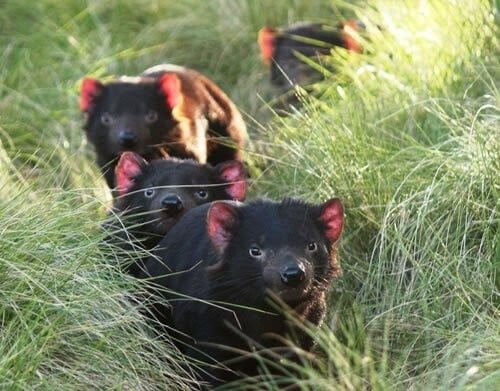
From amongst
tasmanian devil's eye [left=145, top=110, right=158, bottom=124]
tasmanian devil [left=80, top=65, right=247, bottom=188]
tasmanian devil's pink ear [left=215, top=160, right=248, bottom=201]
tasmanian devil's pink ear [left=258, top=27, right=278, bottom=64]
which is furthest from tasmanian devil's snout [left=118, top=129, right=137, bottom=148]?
tasmanian devil's pink ear [left=258, top=27, right=278, bottom=64]

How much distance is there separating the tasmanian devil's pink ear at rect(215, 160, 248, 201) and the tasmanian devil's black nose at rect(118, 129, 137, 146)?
1375 mm

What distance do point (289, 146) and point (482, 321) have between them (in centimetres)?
191

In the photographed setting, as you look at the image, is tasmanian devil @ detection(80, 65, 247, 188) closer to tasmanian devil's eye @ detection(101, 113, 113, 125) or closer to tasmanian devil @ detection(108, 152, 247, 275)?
tasmanian devil's eye @ detection(101, 113, 113, 125)

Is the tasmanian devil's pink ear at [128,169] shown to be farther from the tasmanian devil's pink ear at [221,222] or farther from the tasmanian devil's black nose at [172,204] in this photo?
the tasmanian devil's pink ear at [221,222]

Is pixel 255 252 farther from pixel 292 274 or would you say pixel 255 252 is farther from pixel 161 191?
pixel 161 191

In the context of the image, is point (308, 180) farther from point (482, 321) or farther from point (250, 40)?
point (250, 40)

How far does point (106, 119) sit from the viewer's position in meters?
8.76

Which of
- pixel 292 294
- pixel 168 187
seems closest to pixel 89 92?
pixel 168 187

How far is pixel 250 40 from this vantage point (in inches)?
430

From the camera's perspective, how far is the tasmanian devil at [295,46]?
10000mm

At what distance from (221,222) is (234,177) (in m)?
1.29

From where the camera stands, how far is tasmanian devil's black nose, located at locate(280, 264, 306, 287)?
220 inches

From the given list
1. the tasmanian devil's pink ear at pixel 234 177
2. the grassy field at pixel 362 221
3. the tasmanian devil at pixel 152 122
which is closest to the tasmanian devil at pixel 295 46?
the grassy field at pixel 362 221

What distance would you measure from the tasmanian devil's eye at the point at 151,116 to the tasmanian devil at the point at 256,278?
269 centimetres
